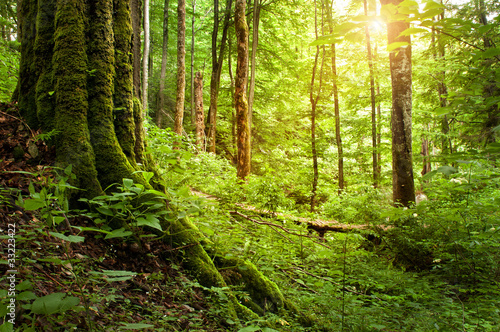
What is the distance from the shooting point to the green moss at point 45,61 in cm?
243

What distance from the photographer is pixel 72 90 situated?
96.0 inches

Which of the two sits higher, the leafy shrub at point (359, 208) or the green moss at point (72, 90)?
the green moss at point (72, 90)

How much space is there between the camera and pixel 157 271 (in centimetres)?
216

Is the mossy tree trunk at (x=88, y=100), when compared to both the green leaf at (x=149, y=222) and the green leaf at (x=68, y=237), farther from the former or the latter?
the green leaf at (x=68, y=237)

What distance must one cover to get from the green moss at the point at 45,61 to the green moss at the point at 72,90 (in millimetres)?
95

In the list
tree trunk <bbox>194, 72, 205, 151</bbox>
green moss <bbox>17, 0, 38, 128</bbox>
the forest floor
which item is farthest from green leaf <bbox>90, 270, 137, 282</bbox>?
tree trunk <bbox>194, 72, 205, 151</bbox>

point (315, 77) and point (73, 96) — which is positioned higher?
point (315, 77)

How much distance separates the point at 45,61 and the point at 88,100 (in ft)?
1.89

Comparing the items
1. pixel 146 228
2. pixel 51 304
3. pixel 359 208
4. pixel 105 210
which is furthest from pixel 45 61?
pixel 359 208

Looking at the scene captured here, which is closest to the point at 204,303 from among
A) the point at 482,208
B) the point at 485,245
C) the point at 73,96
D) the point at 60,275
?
the point at 60,275

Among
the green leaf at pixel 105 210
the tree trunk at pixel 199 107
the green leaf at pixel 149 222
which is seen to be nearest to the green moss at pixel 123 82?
the green leaf at pixel 105 210

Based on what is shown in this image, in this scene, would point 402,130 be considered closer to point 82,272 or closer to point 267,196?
point 267,196

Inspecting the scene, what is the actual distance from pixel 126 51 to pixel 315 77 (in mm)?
13694

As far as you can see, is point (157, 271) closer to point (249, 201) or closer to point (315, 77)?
point (249, 201)
